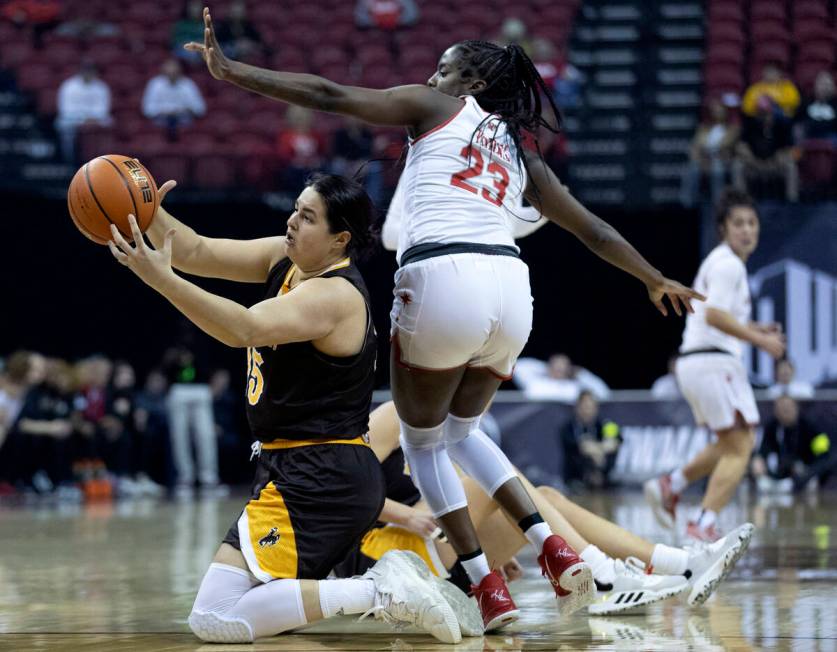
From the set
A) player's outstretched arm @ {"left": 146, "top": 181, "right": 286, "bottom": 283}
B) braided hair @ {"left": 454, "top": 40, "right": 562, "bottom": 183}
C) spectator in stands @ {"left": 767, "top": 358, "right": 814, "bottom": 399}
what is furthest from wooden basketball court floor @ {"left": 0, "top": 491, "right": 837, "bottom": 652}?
spectator in stands @ {"left": 767, "top": 358, "right": 814, "bottom": 399}

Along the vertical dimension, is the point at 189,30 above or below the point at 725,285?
above

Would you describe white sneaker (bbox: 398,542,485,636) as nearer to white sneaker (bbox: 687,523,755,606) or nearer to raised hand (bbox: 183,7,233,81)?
white sneaker (bbox: 687,523,755,606)

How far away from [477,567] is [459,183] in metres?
1.21

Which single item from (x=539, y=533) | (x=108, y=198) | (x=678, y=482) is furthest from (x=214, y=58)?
(x=678, y=482)

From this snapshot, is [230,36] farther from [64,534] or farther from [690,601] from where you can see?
[690,601]

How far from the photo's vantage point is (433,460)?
13.2ft

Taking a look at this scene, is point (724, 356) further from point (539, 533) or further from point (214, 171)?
point (214, 171)

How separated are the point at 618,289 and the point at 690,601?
9143mm

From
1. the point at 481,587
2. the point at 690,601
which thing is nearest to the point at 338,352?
the point at 481,587

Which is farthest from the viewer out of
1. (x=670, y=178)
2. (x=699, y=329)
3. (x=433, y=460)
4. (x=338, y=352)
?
(x=670, y=178)

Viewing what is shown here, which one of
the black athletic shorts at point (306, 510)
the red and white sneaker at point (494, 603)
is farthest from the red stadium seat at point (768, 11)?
the black athletic shorts at point (306, 510)

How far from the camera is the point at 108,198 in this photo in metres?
3.67

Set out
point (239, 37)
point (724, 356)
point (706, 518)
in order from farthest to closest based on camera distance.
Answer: point (239, 37) → point (724, 356) → point (706, 518)

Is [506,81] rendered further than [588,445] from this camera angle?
No
